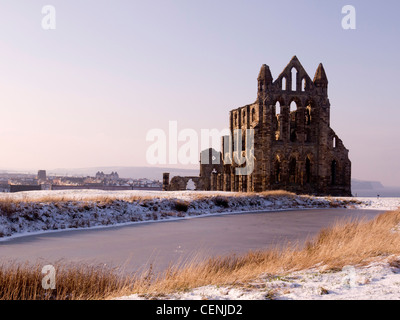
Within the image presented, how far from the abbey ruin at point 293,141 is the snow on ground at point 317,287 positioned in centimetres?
3970

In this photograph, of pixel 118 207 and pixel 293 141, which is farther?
pixel 293 141

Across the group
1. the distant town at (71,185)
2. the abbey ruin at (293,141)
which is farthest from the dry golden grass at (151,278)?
the distant town at (71,185)

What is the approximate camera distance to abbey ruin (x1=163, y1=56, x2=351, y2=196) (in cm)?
4730

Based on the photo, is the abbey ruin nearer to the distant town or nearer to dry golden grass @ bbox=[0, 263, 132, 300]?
the distant town

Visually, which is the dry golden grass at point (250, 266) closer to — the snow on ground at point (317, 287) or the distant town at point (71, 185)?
the snow on ground at point (317, 287)

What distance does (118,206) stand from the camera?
21.4 m

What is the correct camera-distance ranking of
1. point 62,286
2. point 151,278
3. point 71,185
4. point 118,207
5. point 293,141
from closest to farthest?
point 62,286 → point 151,278 → point 118,207 → point 293,141 → point 71,185

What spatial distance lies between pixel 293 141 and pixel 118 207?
34.4 metres

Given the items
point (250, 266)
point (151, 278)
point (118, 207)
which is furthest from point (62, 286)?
point (118, 207)

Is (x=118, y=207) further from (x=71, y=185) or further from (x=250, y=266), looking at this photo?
(x=71, y=185)

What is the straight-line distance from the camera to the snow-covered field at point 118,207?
16.5 meters

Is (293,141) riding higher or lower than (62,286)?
higher

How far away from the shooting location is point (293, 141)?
5134 centimetres
